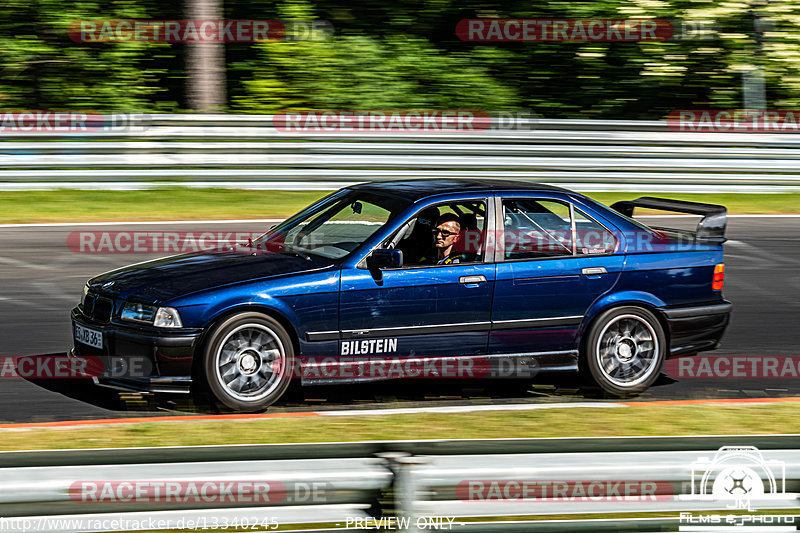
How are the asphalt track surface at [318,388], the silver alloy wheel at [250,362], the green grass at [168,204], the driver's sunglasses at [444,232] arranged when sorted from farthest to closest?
the green grass at [168,204] < the driver's sunglasses at [444,232] < the asphalt track surface at [318,388] < the silver alloy wheel at [250,362]

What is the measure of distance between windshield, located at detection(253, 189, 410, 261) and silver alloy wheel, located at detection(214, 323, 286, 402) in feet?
2.30

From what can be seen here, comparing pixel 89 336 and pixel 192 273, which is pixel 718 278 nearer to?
pixel 192 273

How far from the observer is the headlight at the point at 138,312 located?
614 centimetres

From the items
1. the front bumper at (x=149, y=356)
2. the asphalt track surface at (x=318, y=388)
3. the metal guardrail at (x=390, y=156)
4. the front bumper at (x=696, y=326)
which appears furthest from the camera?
the metal guardrail at (x=390, y=156)

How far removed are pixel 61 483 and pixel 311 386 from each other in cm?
305

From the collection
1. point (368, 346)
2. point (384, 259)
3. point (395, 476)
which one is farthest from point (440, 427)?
point (395, 476)

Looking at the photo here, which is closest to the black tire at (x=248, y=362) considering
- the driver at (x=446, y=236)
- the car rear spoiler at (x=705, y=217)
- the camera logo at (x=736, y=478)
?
the driver at (x=446, y=236)

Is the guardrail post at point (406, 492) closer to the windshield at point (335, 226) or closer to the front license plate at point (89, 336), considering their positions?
the windshield at point (335, 226)

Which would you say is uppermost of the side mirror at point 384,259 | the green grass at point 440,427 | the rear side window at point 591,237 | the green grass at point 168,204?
the green grass at point 168,204

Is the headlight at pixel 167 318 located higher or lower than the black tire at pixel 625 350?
higher

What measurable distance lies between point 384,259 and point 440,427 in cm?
111

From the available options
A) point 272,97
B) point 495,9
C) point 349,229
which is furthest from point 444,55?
point 349,229

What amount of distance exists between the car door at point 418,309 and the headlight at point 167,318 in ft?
3.32

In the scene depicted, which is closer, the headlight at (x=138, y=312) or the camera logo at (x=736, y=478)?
the camera logo at (x=736, y=478)
